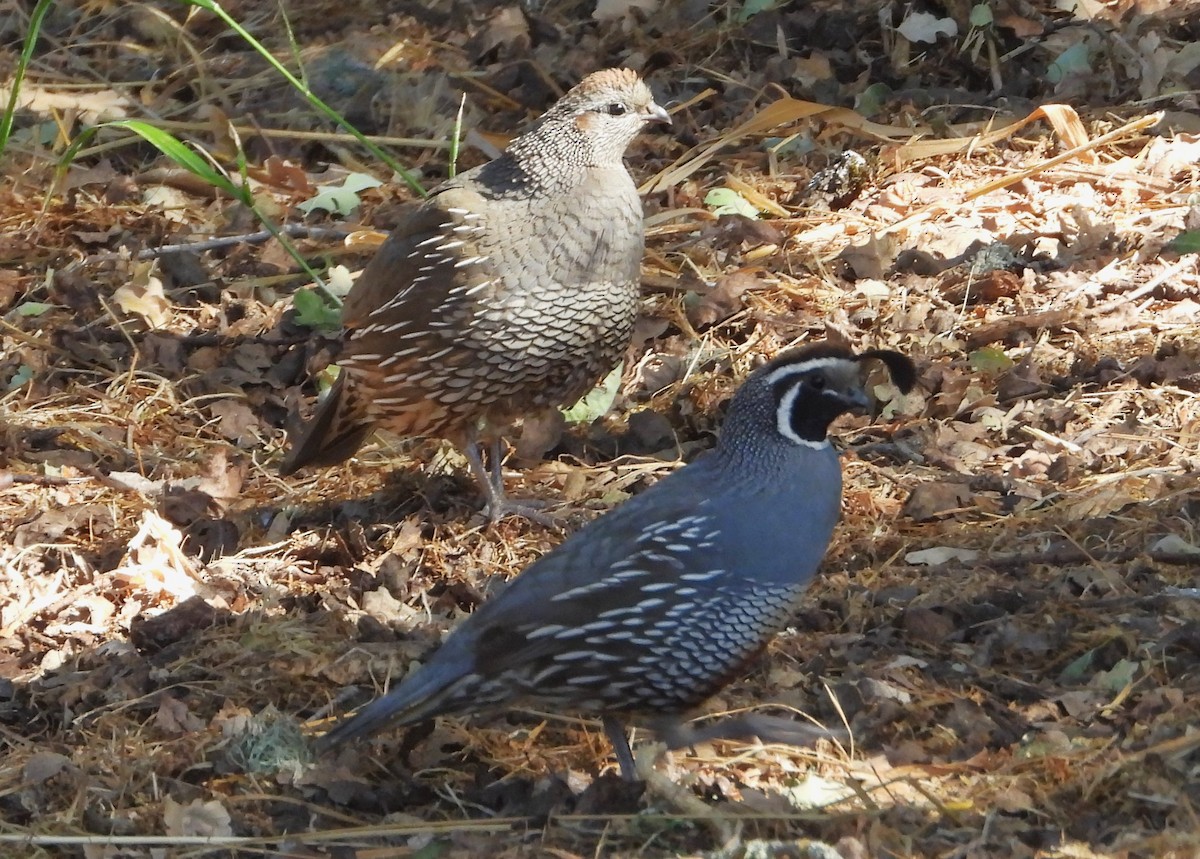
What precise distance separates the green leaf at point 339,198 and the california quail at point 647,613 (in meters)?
3.52

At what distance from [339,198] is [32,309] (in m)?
1.37

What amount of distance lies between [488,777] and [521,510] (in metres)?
1.47

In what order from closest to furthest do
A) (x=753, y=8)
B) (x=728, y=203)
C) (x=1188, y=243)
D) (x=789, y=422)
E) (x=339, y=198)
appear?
(x=789, y=422) < (x=1188, y=243) < (x=728, y=203) < (x=339, y=198) < (x=753, y=8)

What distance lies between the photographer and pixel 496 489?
5516 millimetres

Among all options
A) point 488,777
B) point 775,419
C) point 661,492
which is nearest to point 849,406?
point 775,419

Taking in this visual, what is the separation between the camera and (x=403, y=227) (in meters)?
5.49

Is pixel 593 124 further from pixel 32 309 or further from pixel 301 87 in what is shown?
pixel 32 309

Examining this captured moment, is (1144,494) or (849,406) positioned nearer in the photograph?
(849,406)

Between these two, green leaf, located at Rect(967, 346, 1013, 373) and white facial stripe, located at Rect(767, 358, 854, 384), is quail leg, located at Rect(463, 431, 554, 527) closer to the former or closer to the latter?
white facial stripe, located at Rect(767, 358, 854, 384)

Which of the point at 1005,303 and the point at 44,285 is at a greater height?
the point at 1005,303

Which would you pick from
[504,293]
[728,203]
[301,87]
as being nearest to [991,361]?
[728,203]

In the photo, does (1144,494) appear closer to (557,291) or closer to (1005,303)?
(1005,303)

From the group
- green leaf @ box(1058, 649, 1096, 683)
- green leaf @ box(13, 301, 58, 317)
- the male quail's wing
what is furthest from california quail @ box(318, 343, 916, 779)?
green leaf @ box(13, 301, 58, 317)

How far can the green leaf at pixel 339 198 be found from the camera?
7.10 meters
